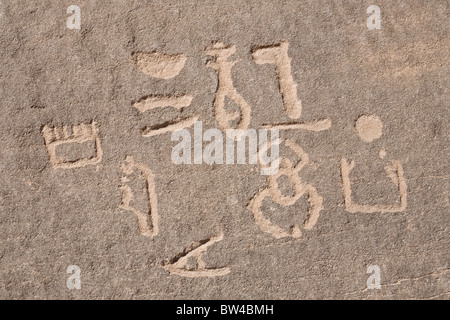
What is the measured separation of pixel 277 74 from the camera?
56.0 inches

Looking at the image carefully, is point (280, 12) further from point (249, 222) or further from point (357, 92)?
point (249, 222)

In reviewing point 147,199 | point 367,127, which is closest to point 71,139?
point 147,199

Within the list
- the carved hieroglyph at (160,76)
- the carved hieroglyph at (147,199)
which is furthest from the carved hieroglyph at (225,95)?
the carved hieroglyph at (147,199)

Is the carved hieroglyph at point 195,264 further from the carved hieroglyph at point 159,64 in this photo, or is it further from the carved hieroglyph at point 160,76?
the carved hieroglyph at point 159,64

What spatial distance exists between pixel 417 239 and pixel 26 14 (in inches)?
41.5

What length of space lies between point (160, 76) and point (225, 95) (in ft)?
0.51

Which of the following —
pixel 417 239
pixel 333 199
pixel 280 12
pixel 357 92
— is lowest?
pixel 417 239

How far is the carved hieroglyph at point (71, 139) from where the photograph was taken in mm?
1409

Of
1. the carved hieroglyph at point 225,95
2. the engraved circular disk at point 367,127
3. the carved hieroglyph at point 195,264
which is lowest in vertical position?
the carved hieroglyph at point 195,264

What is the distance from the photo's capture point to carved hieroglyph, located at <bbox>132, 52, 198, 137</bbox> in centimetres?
141

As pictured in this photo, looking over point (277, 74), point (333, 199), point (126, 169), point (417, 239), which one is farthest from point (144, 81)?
point (417, 239)

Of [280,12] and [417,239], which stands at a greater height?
[280,12]

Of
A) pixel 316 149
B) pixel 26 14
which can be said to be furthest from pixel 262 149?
pixel 26 14

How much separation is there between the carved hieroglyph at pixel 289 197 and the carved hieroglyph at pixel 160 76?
239mm
